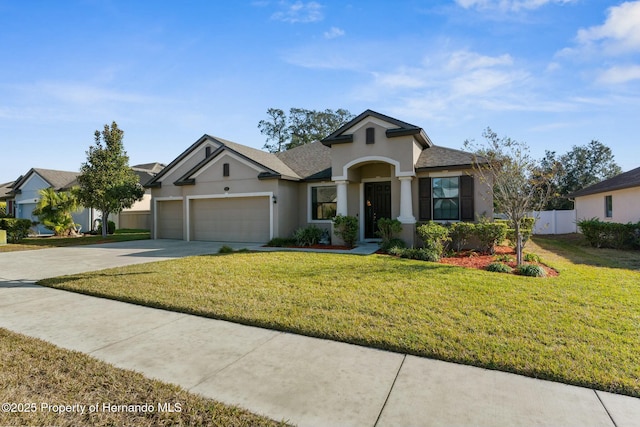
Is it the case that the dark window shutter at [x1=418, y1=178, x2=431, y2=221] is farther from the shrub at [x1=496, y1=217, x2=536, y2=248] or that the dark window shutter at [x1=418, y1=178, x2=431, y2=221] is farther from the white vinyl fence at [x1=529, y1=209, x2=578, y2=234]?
the white vinyl fence at [x1=529, y1=209, x2=578, y2=234]

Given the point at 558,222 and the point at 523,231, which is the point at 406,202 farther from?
the point at 558,222

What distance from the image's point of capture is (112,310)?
5711mm

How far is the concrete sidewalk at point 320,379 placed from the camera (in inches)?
110

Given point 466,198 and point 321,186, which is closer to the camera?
point 466,198

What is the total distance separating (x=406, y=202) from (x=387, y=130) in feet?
9.21

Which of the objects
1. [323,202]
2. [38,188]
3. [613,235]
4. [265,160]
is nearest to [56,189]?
[38,188]

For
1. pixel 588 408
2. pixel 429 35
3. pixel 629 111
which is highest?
pixel 429 35

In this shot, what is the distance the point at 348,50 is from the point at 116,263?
9.84 metres

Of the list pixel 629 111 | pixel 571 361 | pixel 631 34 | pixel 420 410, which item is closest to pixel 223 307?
pixel 420 410

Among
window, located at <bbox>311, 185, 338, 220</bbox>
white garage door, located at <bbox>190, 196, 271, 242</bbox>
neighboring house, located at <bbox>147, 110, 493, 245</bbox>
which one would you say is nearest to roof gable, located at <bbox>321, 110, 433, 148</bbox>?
neighboring house, located at <bbox>147, 110, 493, 245</bbox>

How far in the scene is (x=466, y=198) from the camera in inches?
495

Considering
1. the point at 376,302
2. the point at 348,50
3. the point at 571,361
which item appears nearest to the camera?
the point at 571,361

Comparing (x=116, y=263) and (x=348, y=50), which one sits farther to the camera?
(x=348, y=50)

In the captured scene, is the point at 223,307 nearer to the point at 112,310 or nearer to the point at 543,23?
the point at 112,310
